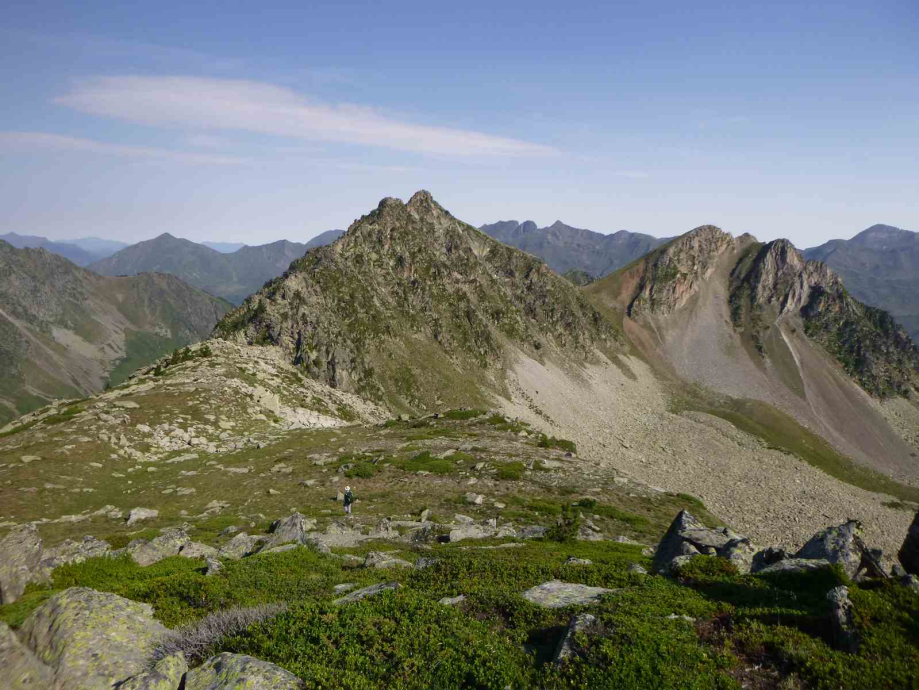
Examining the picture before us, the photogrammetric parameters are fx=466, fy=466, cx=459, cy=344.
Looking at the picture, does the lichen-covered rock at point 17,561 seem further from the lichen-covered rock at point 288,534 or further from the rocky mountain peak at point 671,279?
the rocky mountain peak at point 671,279

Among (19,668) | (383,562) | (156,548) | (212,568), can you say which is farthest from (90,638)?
(156,548)

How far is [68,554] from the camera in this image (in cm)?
1934

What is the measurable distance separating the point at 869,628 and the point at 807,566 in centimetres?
516

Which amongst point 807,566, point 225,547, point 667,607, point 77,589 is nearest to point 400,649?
point 667,607

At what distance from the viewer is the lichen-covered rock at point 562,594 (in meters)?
13.1

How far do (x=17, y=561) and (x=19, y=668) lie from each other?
8.12m

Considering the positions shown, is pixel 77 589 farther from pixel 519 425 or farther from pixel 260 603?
pixel 519 425

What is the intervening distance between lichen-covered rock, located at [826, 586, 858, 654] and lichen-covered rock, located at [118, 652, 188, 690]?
14.0 metres

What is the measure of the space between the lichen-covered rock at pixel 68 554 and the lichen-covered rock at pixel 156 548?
1.22 m

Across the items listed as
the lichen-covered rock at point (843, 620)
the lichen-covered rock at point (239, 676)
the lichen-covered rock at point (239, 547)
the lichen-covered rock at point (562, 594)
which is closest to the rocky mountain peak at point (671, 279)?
the lichen-covered rock at point (239, 547)

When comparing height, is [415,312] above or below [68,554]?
above

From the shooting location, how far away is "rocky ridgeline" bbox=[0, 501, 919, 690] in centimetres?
947

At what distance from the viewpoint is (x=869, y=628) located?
10.1 metres

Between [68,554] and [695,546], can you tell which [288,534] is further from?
[695,546]
